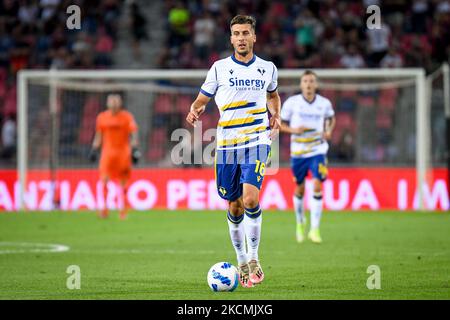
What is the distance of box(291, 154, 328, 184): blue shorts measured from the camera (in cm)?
1520

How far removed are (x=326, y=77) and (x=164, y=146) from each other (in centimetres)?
424

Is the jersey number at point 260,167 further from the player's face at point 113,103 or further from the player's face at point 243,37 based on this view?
the player's face at point 113,103

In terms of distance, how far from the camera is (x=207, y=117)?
24094mm

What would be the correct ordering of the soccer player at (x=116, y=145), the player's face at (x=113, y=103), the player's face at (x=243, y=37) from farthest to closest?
1. the soccer player at (x=116, y=145)
2. the player's face at (x=113, y=103)
3. the player's face at (x=243, y=37)

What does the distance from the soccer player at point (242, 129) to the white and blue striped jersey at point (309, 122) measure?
5.42 metres

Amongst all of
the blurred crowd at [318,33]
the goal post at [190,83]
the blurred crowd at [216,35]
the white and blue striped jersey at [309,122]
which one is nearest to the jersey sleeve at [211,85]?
the white and blue striped jersey at [309,122]

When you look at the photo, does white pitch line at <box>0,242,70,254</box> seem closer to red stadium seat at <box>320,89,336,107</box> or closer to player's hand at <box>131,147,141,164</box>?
player's hand at <box>131,147,141,164</box>

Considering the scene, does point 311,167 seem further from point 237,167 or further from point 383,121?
point 383,121

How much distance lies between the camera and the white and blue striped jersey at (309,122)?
15383 mm

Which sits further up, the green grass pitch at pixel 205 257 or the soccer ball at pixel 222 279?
the soccer ball at pixel 222 279

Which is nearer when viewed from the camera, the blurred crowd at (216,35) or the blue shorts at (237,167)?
the blue shorts at (237,167)

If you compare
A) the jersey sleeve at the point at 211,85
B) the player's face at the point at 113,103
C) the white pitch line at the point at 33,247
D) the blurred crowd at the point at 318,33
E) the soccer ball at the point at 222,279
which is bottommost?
the white pitch line at the point at 33,247

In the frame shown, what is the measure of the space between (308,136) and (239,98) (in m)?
5.70

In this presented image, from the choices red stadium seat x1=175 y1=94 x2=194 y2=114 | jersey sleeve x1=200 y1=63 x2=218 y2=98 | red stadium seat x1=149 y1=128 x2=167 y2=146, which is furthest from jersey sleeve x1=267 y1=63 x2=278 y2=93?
red stadium seat x1=175 y1=94 x2=194 y2=114
